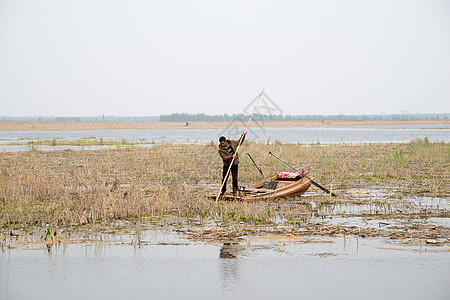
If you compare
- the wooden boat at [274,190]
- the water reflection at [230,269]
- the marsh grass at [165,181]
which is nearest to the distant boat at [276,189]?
the wooden boat at [274,190]

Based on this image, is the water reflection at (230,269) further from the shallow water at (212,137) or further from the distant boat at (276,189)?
the shallow water at (212,137)

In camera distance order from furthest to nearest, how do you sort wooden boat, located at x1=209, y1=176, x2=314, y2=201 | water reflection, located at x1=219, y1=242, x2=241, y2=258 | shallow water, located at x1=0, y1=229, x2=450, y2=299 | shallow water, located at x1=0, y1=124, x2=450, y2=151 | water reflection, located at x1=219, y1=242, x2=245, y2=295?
shallow water, located at x1=0, y1=124, x2=450, y2=151
wooden boat, located at x1=209, y1=176, x2=314, y2=201
water reflection, located at x1=219, y1=242, x2=241, y2=258
water reflection, located at x1=219, y1=242, x2=245, y2=295
shallow water, located at x1=0, y1=229, x2=450, y2=299

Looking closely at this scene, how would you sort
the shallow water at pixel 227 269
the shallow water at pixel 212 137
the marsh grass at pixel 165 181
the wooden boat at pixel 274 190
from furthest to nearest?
the shallow water at pixel 212 137, the wooden boat at pixel 274 190, the marsh grass at pixel 165 181, the shallow water at pixel 227 269

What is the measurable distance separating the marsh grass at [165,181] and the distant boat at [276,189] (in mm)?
433

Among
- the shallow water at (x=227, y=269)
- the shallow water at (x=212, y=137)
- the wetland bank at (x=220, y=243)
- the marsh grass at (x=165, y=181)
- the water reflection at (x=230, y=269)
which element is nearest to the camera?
the shallow water at (x=227, y=269)

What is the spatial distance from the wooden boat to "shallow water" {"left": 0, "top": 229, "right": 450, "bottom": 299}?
4.33 meters

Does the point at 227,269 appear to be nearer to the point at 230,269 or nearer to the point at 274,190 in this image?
the point at 230,269

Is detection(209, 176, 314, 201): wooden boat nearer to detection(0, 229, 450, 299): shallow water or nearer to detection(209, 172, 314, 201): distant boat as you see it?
detection(209, 172, 314, 201): distant boat

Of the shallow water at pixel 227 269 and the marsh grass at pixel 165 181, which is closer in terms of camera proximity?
the shallow water at pixel 227 269

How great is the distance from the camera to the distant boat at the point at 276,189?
14.3m

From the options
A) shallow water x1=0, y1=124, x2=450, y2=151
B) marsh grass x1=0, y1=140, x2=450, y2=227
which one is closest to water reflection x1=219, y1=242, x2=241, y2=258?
marsh grass x1=0, y1=140, x2=450, y2=227

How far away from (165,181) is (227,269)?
11.6 metres

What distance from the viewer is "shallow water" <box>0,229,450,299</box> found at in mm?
6855

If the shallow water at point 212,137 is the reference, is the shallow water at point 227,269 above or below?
below
